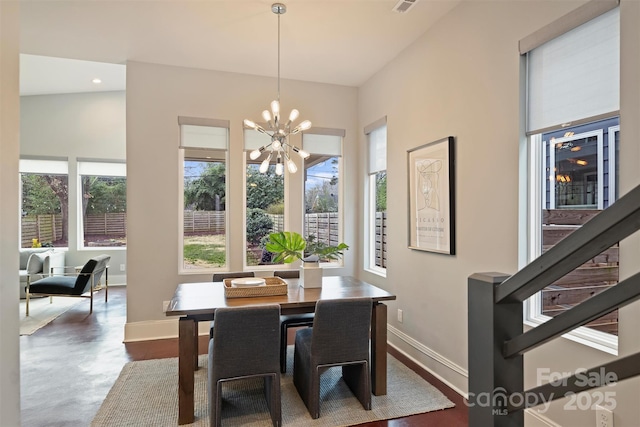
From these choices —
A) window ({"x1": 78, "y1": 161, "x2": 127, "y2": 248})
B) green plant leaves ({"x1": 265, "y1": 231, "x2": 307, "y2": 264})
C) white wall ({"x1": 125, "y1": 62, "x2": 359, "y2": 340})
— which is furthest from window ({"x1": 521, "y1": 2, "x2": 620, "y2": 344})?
window ({"x1": 78, "y1": 161, "x2": 127, "y2": 248})

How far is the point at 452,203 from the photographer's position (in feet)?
9.50

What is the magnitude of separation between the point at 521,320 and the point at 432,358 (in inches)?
105

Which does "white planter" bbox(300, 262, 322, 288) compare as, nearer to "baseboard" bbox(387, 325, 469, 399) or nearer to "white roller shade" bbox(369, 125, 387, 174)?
"baseboard" bbox(387, 325, 469, 399)

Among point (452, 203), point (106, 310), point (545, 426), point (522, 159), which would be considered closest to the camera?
point (545, 426)

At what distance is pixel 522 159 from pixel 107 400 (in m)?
3.43

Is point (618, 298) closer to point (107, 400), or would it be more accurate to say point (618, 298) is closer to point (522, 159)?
point (522, 159)

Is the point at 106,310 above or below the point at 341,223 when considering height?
below

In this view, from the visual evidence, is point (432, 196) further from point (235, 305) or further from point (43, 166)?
point (43, 166)

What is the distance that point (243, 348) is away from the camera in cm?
217

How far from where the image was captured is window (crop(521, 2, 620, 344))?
5.98 ft

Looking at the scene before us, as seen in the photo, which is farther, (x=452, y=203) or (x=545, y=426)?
(x=452, y=203)

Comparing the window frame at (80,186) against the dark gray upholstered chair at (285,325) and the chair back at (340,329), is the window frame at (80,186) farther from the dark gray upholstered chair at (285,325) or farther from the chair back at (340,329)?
the chair back at (340,329)

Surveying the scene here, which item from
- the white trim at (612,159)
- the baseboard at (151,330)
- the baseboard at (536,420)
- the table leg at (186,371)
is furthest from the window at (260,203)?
the white trim at (612,159)

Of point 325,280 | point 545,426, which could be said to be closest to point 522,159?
point 545,426
